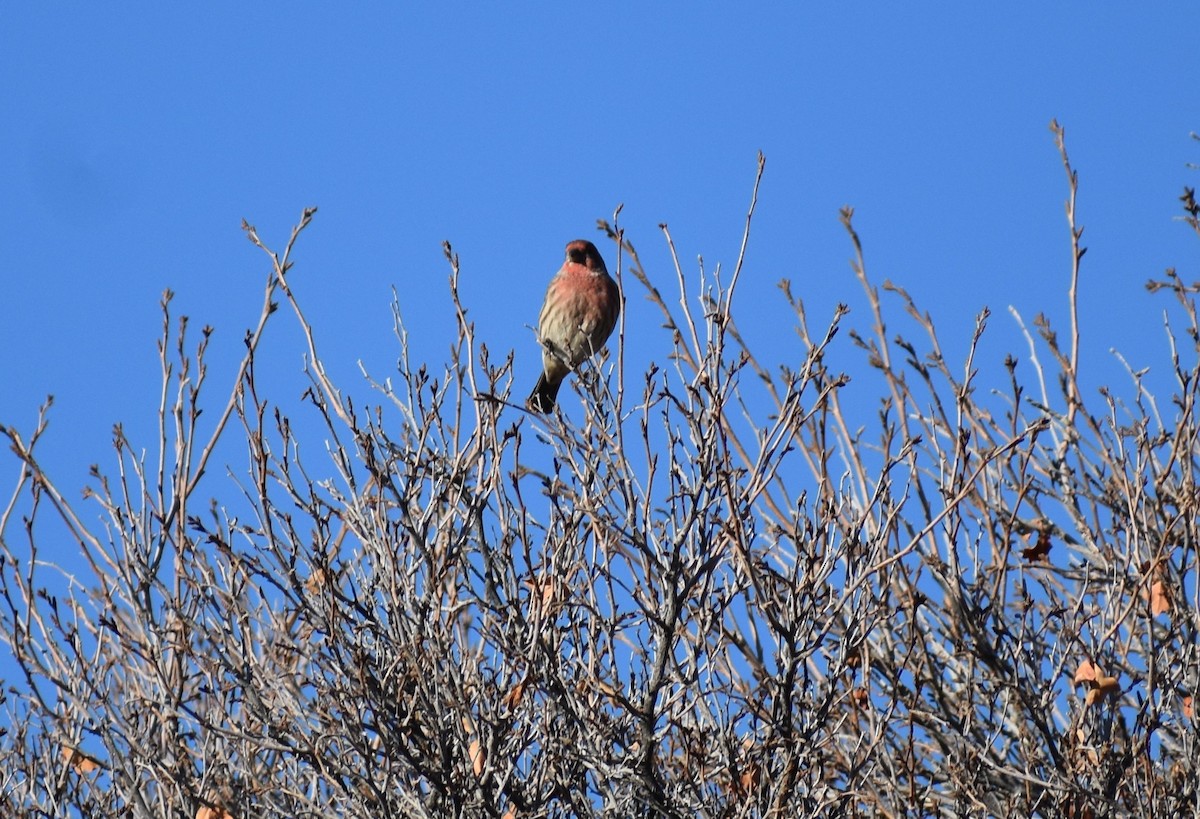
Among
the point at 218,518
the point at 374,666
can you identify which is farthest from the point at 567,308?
the point at 374,666

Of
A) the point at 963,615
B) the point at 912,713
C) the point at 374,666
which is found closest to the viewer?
the point at 912,713

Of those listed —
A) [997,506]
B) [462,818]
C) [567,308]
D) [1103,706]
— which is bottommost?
[462,818]

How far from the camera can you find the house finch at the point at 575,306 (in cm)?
880

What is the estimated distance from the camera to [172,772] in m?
4.64

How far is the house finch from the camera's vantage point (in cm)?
880

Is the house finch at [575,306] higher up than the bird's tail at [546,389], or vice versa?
the house finch at [575,306]

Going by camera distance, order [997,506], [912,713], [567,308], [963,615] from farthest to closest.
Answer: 1. [567,308]
2. [997,506]
3. [963,615]
4. [912,713]

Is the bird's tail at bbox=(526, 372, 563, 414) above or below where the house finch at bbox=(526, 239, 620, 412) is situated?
below

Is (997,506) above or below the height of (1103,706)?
above

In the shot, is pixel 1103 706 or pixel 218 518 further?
pixel 218 518

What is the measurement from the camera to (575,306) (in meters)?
8.85

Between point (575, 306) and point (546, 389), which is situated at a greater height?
point (575, 306)

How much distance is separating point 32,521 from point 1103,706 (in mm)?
3585

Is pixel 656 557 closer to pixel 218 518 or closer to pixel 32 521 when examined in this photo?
Answer: pixel 218 518
